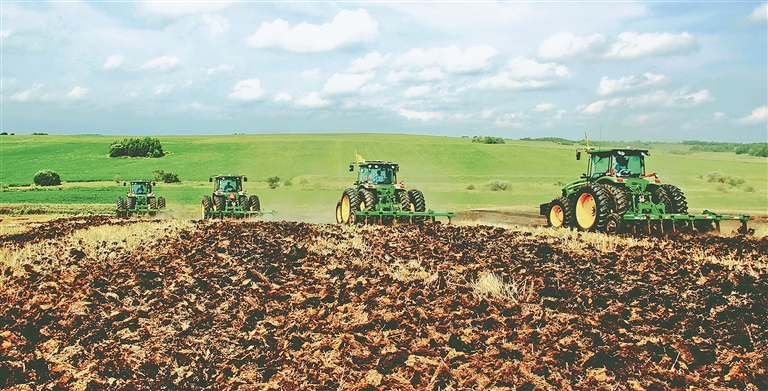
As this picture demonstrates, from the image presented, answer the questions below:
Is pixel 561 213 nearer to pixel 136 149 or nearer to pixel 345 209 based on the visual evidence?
pixel 345 209

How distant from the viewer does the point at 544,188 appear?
5166cm

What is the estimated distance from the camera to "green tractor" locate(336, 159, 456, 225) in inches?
843

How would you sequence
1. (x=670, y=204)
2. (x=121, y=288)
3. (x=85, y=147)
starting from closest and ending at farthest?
(x=121, y=288)
(x=670, y=204)
(x=85, y=147)

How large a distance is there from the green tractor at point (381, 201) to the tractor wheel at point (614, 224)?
5.66 m

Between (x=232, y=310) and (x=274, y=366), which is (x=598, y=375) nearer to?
(x=274, y=366)

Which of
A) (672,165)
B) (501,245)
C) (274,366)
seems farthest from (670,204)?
(672,165)

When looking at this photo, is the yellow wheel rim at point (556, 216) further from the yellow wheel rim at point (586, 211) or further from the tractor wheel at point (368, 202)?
the tractor wheel at point (368, 202)

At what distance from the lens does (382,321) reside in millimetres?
6586

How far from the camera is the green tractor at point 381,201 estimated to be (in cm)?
2141

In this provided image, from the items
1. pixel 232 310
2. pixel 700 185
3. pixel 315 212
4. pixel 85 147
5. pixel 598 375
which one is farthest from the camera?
pixel 85 147

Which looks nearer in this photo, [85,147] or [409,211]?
[409,211]

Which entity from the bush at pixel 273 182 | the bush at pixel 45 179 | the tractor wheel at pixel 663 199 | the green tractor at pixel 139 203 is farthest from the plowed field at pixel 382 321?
the bush at pixel 45 179

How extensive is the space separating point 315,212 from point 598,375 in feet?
99.5

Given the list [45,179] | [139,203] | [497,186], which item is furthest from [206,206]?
[45,179]
